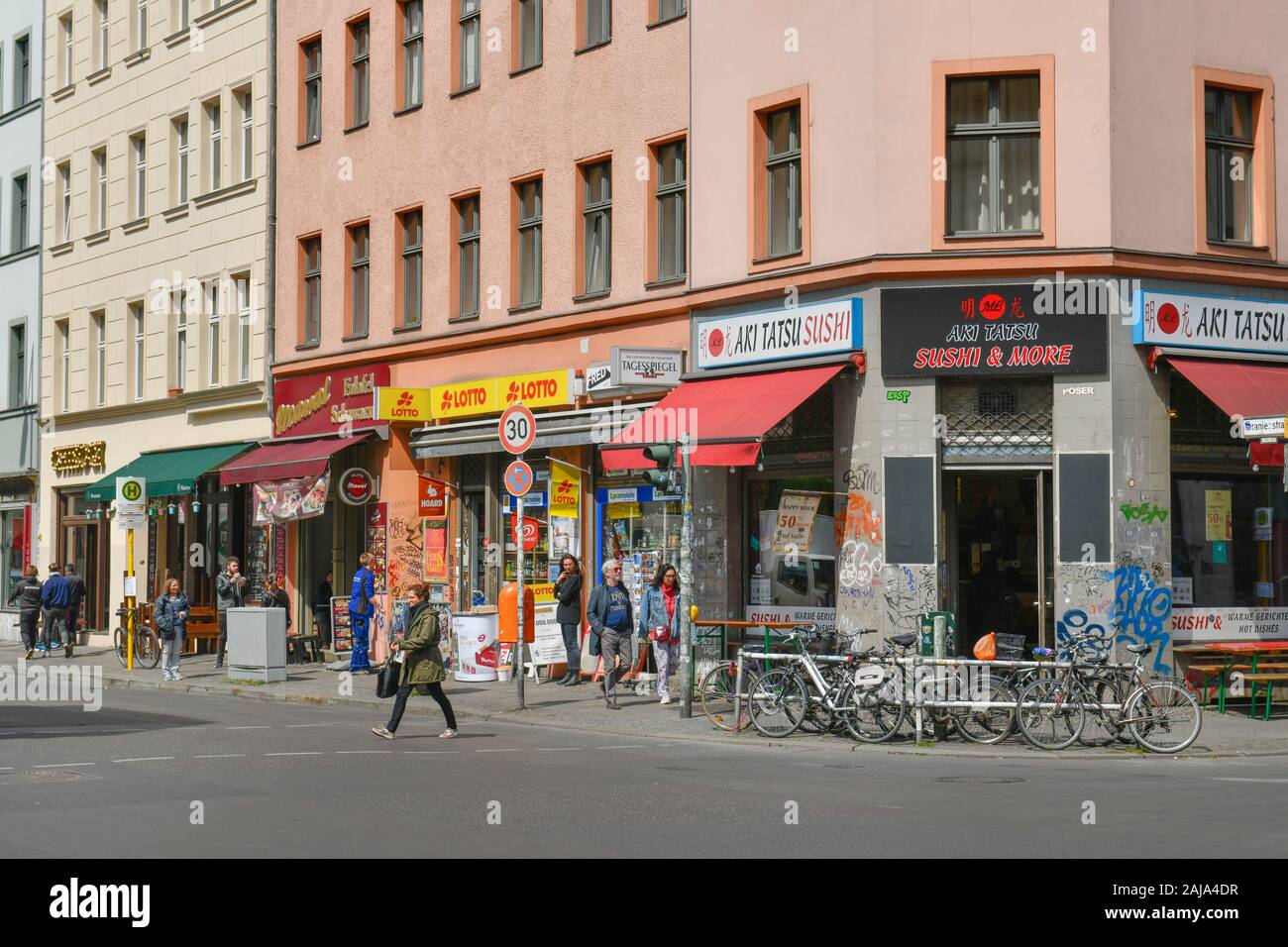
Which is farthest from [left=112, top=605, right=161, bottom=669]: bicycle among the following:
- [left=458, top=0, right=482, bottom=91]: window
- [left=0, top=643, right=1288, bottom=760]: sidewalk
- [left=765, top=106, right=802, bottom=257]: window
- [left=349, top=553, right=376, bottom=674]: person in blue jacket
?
[left=765, top=106, right=802, bottom=257]: window

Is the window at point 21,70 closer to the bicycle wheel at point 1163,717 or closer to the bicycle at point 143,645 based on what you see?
the bicycle at point 143,645

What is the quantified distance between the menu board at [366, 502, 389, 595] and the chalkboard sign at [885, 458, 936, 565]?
12009 millimetres

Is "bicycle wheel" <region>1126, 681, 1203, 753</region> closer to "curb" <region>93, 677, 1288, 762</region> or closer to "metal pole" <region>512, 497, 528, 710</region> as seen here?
"curb" <region>93, 677, 1288, 762</region>

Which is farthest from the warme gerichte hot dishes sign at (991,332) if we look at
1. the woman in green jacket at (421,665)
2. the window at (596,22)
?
the window at (596,22)

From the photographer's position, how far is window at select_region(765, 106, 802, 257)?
23.5 metres

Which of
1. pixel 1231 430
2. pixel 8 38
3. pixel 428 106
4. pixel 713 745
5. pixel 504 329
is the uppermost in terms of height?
pixel 8 38

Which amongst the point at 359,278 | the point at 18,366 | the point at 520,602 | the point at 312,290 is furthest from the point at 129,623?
the point at 18,366

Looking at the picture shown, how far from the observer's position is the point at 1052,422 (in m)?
21.3

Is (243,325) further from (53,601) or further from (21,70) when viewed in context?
(21,70)

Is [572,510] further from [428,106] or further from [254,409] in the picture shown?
[254,409]

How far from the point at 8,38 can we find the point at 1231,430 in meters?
35.6

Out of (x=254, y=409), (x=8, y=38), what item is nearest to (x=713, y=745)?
(x=254, y=409)

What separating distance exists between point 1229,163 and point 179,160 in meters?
24.2

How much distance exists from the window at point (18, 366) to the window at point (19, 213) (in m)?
2.17
